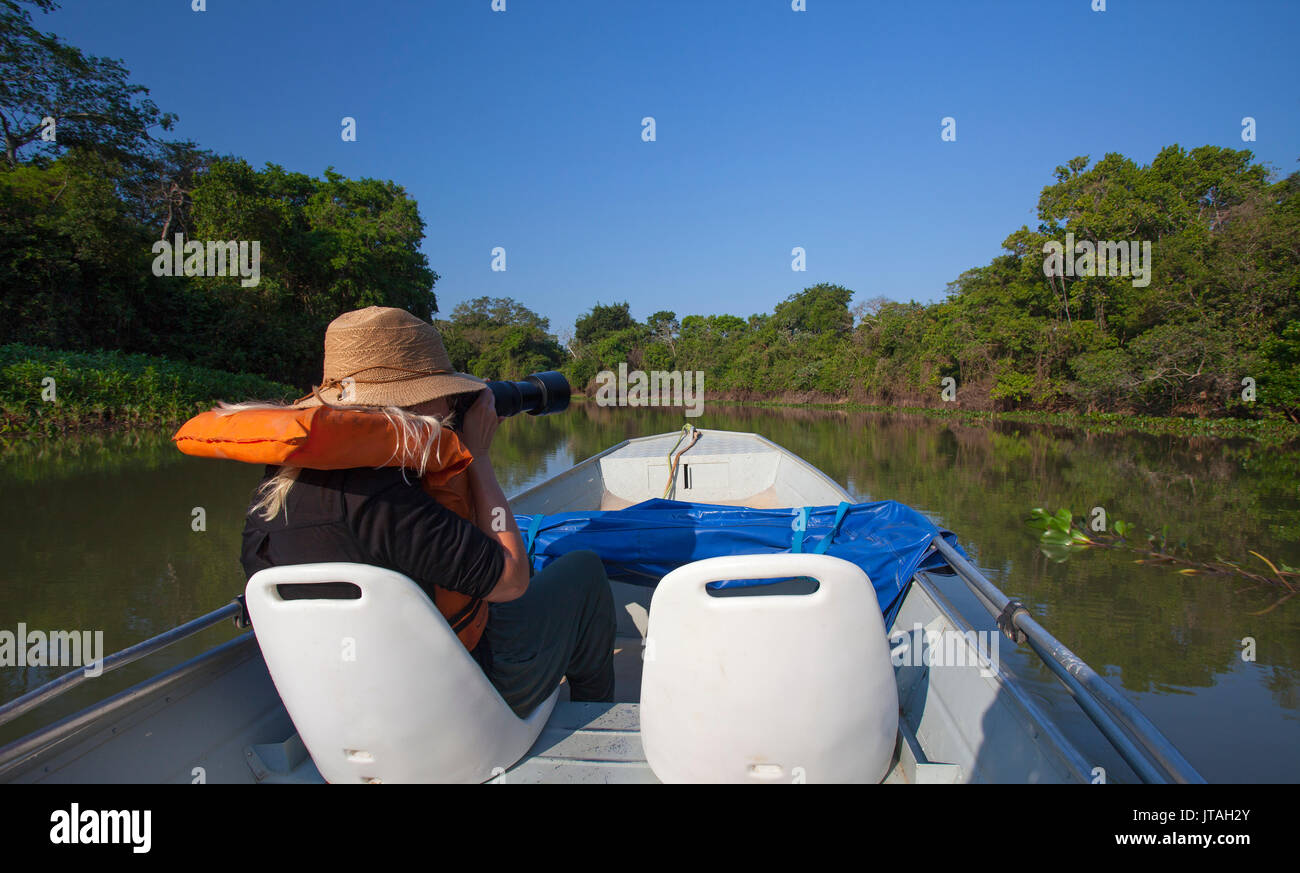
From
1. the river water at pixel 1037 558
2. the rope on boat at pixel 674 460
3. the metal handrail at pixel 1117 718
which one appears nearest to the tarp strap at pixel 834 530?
the metal handrail at pixel 1117 718

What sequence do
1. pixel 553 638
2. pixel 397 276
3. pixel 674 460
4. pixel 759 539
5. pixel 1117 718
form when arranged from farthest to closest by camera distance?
pixel 397 276, pixel 674 460, pixel 759 539, pixel 553 638, pixel 1117 718

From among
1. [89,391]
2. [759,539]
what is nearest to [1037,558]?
[759,539]

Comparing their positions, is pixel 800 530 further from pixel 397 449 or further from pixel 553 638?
pixel 397 449

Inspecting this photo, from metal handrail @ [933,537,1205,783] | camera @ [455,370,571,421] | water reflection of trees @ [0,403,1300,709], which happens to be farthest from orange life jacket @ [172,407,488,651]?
water reflection of trees @ [0,403,1300,709]

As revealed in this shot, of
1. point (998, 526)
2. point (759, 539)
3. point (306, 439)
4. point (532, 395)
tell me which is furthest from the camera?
point (998, 526)

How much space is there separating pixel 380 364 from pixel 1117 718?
1.43m

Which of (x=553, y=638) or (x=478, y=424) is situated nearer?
(x=478, y=424)

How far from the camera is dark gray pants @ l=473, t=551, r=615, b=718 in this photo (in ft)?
4.28

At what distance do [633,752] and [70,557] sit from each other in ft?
16.1

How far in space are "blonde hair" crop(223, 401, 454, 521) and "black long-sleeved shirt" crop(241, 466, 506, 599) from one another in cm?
1

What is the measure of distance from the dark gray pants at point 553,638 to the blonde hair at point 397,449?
480mm

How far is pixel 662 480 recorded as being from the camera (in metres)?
5.11

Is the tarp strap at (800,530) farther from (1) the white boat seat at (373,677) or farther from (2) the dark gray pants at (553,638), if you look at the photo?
(1) the white boat seat at (373,677)

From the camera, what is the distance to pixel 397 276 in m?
23.8
